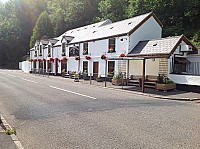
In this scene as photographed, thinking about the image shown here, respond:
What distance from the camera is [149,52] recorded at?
55.7 ft

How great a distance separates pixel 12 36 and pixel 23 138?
6571 centimetres

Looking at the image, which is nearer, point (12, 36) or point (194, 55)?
point (194, 55)

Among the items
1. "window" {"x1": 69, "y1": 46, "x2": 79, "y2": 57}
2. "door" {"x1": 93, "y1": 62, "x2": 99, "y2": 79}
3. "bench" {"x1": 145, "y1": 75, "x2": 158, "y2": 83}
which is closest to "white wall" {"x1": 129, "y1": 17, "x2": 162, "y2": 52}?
"bench" {"x1": 145, "y1": 75, "x2": 158, "y2": 83}

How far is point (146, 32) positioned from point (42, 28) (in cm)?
4442

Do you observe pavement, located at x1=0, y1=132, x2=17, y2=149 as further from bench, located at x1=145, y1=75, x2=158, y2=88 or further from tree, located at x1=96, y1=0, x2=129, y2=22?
tree, located at x1=96, y1=0, x2=129, y2=22

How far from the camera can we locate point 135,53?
1827cm

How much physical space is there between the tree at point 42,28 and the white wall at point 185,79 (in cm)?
4964

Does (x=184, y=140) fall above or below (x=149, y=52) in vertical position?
below

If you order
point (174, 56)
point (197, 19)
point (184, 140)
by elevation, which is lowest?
point (184, 140)

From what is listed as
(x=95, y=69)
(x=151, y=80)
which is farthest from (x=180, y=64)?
(x=95, y=69)

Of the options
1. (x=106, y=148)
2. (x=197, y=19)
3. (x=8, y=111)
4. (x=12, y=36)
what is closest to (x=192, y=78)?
(x=106, y=148)

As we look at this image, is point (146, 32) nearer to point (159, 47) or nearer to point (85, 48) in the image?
point (159, 47)

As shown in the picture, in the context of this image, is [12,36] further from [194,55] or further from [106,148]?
[106,148]

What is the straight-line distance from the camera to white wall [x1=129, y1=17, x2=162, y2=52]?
64.3ft
